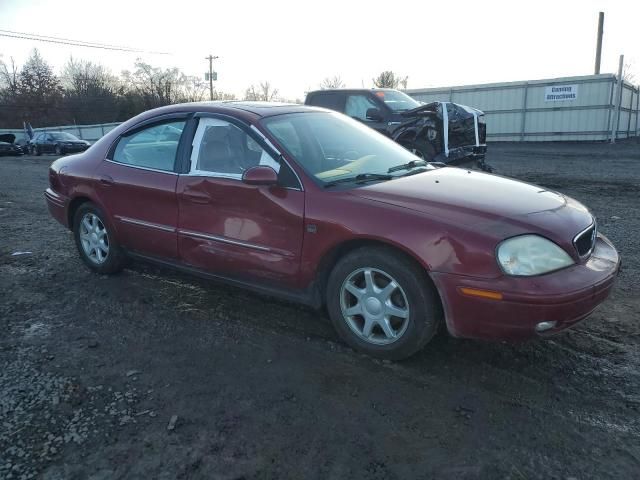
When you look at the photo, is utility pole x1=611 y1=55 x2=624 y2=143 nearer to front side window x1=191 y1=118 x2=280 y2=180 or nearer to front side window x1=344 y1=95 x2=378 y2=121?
front side window x1=344 y1=95 x2=378 y2=121

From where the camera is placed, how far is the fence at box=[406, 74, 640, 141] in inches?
919

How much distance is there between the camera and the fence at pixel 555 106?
23.3 metres

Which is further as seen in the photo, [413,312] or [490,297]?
[413,312]

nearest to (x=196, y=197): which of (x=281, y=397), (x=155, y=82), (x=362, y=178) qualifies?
(x=362, y=178)

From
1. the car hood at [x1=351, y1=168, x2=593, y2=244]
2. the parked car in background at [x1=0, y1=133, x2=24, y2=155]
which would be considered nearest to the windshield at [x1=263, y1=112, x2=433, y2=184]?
the car hood at [x1=351, y1=168, x2=593, y2=244]

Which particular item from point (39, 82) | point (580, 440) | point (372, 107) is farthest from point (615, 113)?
point (39, 82)

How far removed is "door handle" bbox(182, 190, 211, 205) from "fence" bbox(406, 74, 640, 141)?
24.2m

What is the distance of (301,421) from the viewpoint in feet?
8.55

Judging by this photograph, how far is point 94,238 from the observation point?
4.89 metres

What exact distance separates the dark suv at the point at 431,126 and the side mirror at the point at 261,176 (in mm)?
6227

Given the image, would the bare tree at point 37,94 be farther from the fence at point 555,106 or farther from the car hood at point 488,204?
the car hood at point 488,204

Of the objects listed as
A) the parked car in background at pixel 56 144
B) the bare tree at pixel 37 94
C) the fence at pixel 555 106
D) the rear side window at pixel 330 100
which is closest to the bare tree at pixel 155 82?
the bare tree at pixel 37 94

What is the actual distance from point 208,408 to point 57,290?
257 cm

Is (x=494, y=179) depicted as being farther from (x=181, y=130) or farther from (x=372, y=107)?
(x=372, y=107)
